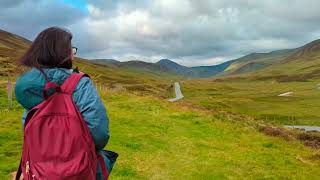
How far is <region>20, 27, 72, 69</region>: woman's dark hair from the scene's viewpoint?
20.0ft

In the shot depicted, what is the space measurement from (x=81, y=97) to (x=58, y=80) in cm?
45

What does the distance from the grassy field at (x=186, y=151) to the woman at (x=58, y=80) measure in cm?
832

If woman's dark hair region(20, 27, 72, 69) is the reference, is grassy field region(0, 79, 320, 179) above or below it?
below

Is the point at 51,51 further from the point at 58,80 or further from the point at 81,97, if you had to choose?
the point at 81,97

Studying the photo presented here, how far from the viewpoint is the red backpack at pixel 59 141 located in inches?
215

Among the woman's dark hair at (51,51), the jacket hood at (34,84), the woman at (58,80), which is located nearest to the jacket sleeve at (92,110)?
the woman at (58,80)

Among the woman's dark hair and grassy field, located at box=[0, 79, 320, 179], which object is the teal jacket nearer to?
the woman's dark hair

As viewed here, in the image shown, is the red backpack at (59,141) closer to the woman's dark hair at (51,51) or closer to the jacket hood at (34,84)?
the jacket hood at (34,84)

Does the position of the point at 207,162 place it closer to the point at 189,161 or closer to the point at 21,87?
the point at 189,161

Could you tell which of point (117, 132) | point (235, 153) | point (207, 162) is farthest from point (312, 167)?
point (117, 132)

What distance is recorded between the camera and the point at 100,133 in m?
5.74

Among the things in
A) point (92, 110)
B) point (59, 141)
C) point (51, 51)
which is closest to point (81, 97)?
point (92, 110)

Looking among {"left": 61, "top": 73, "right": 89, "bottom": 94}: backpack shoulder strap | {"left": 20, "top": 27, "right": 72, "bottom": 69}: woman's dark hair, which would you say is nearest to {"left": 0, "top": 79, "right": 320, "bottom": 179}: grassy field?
{"left": 20, "top": 27, "right": 72, "bottom": 69}: woman's dark hair

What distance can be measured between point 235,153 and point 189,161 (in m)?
3.27
